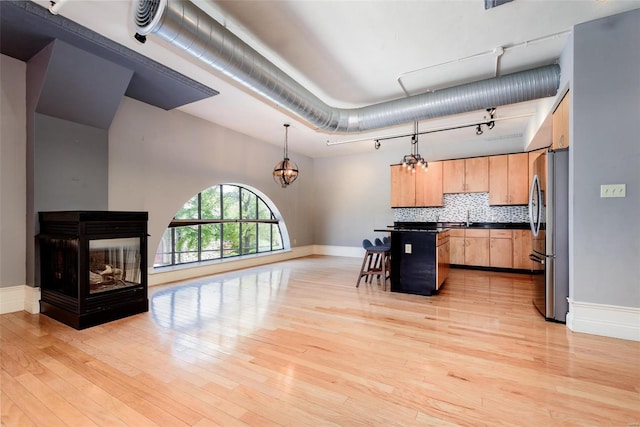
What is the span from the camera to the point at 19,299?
3375 millimetres

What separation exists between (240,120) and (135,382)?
452cm

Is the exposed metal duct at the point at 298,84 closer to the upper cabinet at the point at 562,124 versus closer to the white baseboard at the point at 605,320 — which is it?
the upper cabinet at the point at 562,124

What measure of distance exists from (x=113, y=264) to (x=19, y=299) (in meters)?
1.24

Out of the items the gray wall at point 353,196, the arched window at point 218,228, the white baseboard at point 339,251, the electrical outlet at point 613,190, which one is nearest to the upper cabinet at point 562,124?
the electrical outlet at point 613,190

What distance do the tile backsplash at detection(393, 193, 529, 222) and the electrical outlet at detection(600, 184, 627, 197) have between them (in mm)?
3739

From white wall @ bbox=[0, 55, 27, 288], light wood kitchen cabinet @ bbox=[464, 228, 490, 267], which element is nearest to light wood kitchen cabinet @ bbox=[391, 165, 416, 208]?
light wood kitchen cabinet @ bbox=[464, 228, 490, 267]

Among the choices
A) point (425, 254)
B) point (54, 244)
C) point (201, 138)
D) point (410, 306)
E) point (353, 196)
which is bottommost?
point (410, 306)

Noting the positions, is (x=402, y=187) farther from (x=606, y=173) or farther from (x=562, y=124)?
(x=606, y=173)

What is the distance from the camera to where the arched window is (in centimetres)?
530

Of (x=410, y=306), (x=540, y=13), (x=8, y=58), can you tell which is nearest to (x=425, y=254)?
(x=410, y=306)

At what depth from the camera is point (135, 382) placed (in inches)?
76.3

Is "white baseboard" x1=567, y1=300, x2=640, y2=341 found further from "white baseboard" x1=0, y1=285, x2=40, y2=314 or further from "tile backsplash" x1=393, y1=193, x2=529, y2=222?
"white baseboard" x1=0, y1=285, x2=40, y2=314

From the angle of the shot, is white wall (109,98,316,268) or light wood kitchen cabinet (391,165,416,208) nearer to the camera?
white wall (109,98,316,268)

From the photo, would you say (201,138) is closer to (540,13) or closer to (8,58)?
(8,58)
